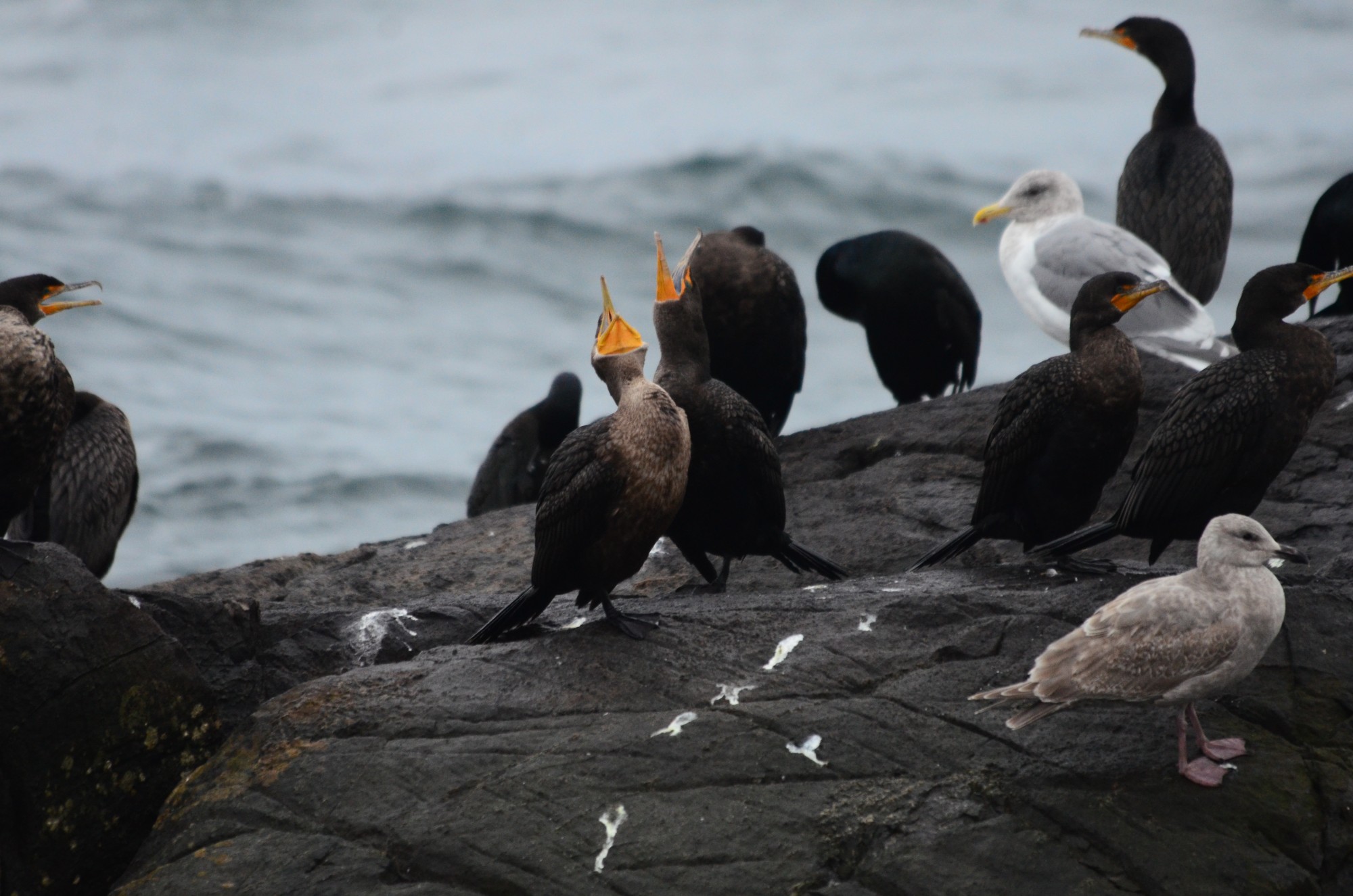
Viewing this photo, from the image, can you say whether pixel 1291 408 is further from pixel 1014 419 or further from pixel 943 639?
pixel 943 639

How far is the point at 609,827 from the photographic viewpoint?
12.2 feet

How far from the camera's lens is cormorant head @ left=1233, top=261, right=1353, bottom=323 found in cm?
495

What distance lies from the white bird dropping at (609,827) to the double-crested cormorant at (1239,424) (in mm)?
1878

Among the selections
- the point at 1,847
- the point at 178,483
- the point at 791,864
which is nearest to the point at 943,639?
the point at 791,864

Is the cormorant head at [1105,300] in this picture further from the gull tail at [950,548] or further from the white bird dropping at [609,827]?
the white bird dropping at [609,827]

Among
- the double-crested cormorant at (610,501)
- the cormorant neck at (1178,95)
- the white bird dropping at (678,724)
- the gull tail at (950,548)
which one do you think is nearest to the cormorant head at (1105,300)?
the gull tail at (950,548)

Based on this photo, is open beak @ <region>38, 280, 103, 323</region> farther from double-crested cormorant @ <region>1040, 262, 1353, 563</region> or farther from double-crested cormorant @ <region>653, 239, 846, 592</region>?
double-crested cormorant @ <region>1040, 262, 1353, 563</region>

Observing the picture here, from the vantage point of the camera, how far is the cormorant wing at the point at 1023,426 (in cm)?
508

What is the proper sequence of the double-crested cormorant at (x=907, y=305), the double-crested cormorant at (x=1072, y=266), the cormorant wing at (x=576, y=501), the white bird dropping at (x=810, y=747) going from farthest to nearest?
1. the double-crested cormorant at (x=907, y=305)
2. the double-crested cormorant at (x=1072, y=266)
3. the cormorant wing at (x=576, y=501)
4. the white bird dropping at (x=810, y=747)

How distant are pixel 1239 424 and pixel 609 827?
2324 millimetres

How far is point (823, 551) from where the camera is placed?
6105mm

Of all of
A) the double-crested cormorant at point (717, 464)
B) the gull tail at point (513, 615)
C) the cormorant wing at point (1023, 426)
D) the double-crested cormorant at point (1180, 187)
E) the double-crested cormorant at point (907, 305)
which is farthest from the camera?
the double-crested cormorant at point (907, 305)

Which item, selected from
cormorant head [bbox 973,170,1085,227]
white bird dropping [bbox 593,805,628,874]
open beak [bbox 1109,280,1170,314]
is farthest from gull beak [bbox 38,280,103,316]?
cormorant head [bbox 973,170,1085,227]

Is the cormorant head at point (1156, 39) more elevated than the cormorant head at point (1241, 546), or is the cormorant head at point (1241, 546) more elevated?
the cormorant head at point (1156, 39)
